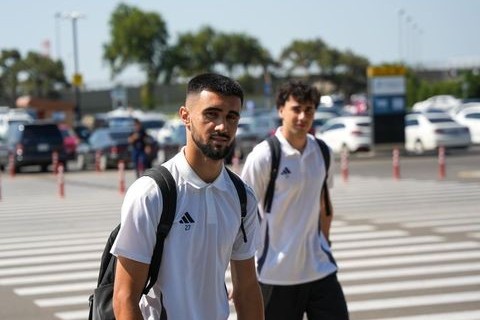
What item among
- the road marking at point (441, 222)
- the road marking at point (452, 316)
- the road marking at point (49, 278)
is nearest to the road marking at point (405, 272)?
the road marking at point (452, 316)

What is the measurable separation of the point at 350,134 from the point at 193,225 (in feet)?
111

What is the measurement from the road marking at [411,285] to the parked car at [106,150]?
23332 mm

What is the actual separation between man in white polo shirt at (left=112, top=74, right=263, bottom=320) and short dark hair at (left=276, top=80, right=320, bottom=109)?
237 centimetres

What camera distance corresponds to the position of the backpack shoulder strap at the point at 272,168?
589cm

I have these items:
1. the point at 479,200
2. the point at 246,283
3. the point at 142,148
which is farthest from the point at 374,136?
the point at 246,283

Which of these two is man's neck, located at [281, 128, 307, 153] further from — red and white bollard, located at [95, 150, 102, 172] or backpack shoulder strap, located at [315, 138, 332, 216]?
red and white bollard, located at [95, 150, 102, 172]

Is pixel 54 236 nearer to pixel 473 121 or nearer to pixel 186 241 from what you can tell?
pixel 186 241

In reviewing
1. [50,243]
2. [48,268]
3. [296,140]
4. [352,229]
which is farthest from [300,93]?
[352,229]

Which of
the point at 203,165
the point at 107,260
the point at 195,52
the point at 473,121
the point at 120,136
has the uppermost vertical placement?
the point at 195,52

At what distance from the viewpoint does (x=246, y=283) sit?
154 inches

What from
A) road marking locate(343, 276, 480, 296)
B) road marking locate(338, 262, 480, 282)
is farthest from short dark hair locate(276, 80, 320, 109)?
road marking locate(338, 262, 480, 282)

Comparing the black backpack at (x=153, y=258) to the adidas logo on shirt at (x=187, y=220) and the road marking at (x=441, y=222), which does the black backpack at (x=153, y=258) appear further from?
the road marking at (x=441, y=222)

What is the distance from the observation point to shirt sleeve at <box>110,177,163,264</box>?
3.54 metres

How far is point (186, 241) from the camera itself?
360 centimetres
